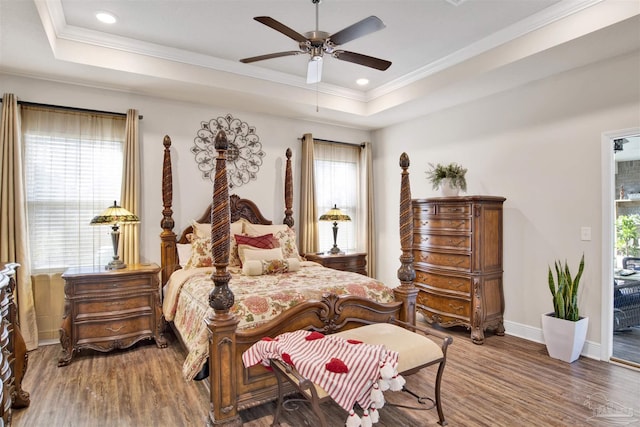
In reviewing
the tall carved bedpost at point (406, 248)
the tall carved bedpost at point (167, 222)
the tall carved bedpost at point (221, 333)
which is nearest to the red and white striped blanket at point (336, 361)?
the tall carved bedpost at point (221, 333)

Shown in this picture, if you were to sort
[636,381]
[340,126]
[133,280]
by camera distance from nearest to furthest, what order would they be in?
[636,381]
[133,280]
[340,126]

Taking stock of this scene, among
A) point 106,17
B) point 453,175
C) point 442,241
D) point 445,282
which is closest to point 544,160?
point 453,175

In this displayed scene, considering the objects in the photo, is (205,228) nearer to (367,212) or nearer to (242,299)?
(242,299)

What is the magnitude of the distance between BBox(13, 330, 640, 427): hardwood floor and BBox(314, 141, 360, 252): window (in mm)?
2686

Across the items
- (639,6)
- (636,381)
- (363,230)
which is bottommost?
(636,381)

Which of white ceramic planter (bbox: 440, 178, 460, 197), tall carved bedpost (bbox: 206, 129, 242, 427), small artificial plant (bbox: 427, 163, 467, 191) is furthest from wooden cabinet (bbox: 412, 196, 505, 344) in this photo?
tall carved bedpost (bbox: 206, 129, 242, 427)

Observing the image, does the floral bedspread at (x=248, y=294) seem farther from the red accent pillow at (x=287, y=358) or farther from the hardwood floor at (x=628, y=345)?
the hardwood floor at (x=628, y=345)

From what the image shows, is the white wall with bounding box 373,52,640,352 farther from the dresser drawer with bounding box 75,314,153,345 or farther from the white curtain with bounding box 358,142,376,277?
the dresser drawer with bounding box 75,314,153,345

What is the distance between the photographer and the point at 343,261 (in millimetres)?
5059

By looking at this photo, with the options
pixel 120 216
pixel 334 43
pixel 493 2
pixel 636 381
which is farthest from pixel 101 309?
pixel 636 381

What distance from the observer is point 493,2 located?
2.99 metres

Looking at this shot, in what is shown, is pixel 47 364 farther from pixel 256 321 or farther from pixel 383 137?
pixel 383 137

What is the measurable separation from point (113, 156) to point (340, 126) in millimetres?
3307

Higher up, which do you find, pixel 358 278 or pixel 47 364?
pixel 358 278
